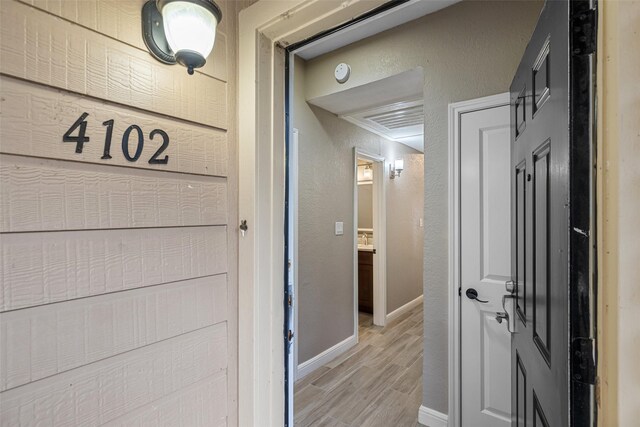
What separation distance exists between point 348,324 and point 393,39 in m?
2.63

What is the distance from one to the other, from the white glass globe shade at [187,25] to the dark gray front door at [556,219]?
0.81m

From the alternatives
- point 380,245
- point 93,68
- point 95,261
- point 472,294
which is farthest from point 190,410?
point 380,245

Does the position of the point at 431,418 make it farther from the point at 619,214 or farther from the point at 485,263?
the point at 619,214

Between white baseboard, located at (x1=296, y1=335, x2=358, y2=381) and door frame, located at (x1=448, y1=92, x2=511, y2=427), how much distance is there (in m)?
1.24

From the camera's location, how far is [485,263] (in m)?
1.80

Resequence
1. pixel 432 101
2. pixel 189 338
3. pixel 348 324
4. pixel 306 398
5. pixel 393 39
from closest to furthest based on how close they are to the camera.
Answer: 1. pixel 189 338
2. pixel 432 101
3. pixel 393 39
4. pixel 306 398
5. pixel 348 324

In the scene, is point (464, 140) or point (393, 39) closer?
point (464, 140)

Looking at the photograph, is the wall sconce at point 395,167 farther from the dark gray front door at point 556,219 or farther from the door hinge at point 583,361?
the door hinge at point 583,361

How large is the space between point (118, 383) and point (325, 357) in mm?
2397

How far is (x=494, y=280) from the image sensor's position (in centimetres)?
177

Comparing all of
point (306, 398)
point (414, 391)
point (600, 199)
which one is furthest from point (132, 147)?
point (414, 391)

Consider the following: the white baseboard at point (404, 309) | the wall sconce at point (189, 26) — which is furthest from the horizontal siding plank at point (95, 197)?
the white baseboard at point (404, 309)

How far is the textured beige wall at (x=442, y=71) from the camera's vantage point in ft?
5.81

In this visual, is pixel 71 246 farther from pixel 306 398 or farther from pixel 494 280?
pixel 306 398
